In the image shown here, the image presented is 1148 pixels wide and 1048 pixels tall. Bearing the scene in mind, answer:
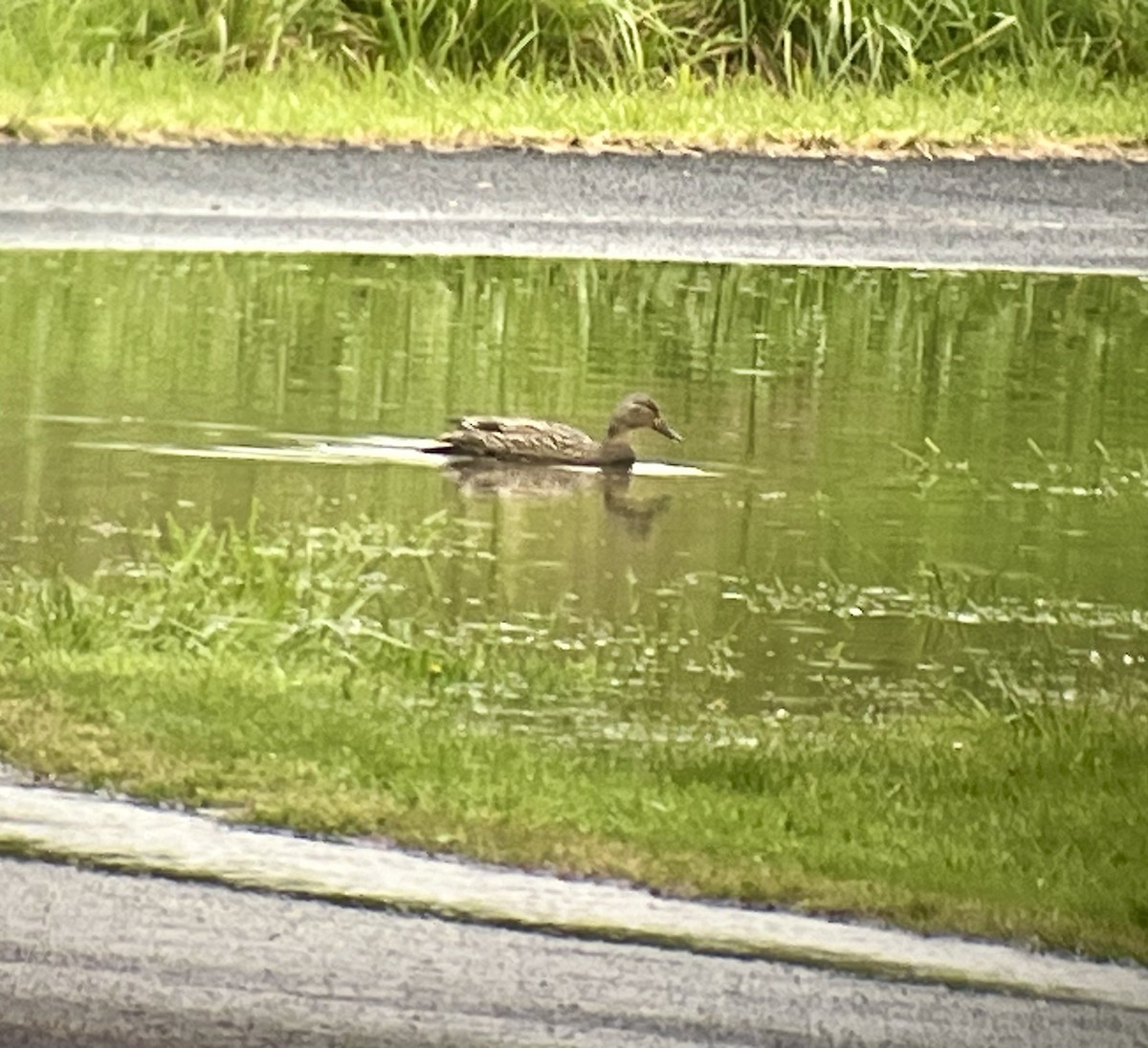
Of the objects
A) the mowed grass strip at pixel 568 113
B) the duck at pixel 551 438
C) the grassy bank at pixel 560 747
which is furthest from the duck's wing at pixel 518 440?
the mowed grass strip at pixel 568 113

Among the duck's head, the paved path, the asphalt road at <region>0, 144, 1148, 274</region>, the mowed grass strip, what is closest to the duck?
the duck's head

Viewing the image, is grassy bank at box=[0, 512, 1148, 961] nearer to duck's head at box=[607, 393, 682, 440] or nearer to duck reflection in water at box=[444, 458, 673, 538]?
duck reflection in water at box=[444, 458, 673, 538]

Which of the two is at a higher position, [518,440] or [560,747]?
[518,440]

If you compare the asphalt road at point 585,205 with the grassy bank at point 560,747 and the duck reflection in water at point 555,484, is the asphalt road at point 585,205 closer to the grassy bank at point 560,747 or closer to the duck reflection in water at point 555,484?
the duck reflection in water at point 555,484

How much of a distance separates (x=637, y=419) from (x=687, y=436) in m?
0.24

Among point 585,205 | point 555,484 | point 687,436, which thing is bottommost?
point 555,484

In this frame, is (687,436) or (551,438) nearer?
(551,438)

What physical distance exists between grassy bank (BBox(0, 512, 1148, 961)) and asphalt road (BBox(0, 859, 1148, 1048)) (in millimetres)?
308

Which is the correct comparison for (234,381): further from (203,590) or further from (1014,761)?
(1014,761)

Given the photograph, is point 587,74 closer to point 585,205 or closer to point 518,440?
point 585,205

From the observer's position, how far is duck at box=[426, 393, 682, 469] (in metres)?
7.69

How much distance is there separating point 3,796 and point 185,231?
470cm

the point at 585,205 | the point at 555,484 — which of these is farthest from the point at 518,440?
the point at 585,205

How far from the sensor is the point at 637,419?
314 inches
